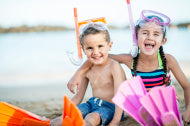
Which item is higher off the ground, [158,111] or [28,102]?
[158,111]

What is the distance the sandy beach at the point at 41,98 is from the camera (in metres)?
3.42

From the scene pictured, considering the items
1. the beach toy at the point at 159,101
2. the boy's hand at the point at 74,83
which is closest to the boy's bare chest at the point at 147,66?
the boy's hand at the point at 74,83

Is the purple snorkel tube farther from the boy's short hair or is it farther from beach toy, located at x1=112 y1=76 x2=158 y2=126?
beach toy, located at x1=112 y1=76 x2=158 y2=126

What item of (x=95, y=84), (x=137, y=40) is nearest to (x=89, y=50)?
(x=95, y=84)

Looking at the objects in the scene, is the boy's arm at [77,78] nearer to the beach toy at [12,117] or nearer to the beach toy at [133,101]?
the beach toy at [12,117]

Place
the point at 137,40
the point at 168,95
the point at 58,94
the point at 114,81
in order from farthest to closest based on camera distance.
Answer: the point at 58,94, the point at 137,40, the point at 114,81, the point at 168,95

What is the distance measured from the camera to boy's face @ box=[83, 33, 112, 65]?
240cm

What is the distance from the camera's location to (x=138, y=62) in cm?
273

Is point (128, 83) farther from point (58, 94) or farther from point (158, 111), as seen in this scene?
point (58, 94)

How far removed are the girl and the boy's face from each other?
0.28 metres

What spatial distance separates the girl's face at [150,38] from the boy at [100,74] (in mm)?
352

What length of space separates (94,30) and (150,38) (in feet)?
2.03

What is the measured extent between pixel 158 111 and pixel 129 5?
1.24 metres

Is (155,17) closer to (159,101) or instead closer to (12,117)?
(159,101)
